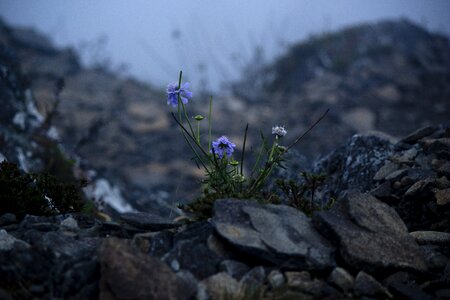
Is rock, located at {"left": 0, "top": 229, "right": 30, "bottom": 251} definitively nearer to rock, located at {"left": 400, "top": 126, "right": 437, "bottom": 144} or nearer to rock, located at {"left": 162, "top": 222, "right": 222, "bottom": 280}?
rock, located at {"left": 162, "top": 222, "right": 222, "bottom": 280}

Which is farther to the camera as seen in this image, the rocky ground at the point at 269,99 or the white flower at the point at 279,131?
the rocky ground at the point at 269,99

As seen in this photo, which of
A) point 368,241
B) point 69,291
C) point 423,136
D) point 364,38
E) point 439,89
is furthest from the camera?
point 364,38

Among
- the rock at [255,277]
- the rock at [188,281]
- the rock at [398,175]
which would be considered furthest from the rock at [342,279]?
the rock at [398,175]

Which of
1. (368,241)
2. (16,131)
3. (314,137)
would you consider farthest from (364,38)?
(368,241)

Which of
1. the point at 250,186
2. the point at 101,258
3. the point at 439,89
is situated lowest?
the point at 101,258

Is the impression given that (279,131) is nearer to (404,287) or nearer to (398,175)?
(398,175)

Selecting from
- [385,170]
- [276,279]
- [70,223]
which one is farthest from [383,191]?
[70,223]

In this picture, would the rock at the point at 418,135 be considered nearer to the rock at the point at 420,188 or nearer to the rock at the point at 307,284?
the rock at the point at 420,188

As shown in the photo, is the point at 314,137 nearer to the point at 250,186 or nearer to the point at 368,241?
the point at 250,186
